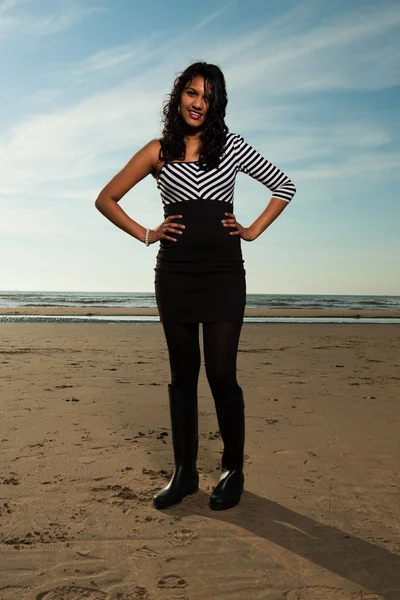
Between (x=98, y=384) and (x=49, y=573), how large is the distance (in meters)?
4.23

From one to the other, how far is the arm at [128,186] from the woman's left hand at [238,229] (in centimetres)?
44

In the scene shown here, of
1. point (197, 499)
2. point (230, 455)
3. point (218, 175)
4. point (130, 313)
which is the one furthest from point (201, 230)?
point (130, 313)

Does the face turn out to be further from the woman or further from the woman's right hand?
the woman's right hand

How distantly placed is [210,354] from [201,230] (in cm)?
63

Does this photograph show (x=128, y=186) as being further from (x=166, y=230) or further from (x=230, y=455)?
(x=230, y=455)

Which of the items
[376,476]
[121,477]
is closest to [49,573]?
[121,477]

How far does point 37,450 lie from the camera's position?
12.8ft

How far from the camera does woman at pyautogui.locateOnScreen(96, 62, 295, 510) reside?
113 inches

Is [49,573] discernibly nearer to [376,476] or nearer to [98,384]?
[376,476]

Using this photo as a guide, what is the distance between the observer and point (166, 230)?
2887 mm

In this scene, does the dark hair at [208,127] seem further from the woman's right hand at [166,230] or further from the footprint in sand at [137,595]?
the footprint in sand at [137,595]

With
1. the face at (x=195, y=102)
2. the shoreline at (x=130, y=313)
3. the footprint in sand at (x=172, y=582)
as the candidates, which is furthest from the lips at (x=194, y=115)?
the shoreline at (x=130, y=313)

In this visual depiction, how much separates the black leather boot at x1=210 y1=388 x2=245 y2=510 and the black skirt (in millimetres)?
483

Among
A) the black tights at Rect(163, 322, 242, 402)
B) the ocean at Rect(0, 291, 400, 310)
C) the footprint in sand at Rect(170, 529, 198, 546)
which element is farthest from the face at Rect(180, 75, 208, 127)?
the ocean at Rect(0, 291, 400, 310)
